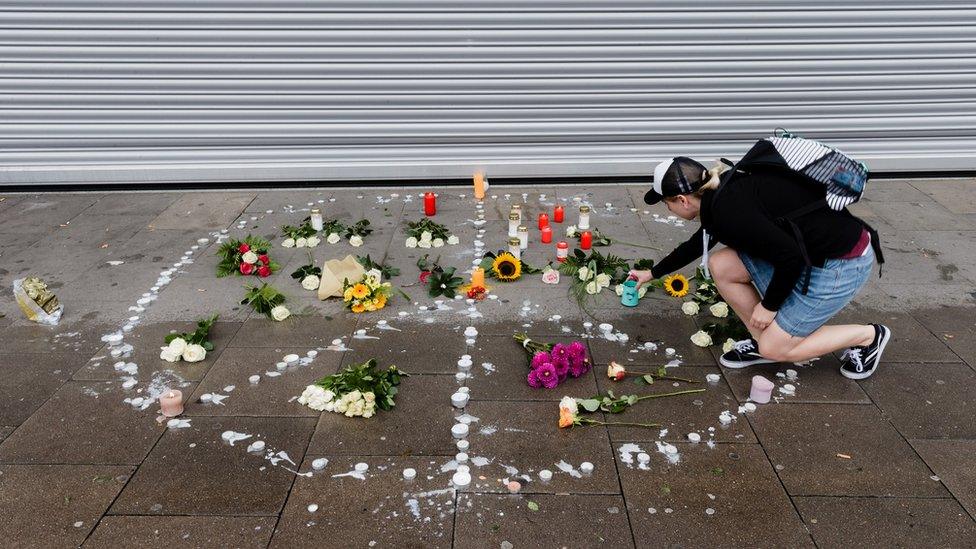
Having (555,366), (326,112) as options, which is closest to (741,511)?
(555,366)

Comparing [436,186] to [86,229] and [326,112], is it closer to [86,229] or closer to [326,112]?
[326,112]

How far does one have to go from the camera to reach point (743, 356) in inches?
152

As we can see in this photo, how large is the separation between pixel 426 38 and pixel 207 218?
113 inches

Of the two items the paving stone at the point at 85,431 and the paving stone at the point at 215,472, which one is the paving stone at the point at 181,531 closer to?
the paving stone at the point at 215,472

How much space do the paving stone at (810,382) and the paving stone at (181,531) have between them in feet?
8.23

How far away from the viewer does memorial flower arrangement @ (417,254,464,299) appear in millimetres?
4852

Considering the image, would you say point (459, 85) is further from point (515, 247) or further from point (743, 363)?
point (743, 363)

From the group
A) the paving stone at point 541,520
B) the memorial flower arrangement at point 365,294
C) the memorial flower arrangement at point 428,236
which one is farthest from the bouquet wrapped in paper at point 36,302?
the paving stone at point 541,520

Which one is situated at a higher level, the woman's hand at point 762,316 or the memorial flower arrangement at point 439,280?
the woman's hand at point 762,316

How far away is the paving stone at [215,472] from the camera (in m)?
2.89

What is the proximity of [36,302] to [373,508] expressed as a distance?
3.08 metres

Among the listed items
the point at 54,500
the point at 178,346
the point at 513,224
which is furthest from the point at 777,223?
the point at 54,500

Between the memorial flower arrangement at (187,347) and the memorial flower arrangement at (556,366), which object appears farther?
the memorial flower arrangement at (187,347)

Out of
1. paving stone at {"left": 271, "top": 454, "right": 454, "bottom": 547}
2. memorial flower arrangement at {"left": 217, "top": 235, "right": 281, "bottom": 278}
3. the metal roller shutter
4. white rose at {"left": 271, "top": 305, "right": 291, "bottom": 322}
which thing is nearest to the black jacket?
paving stone at {"left": 271, "top": 454, "right": 454, "bottom": 547}
